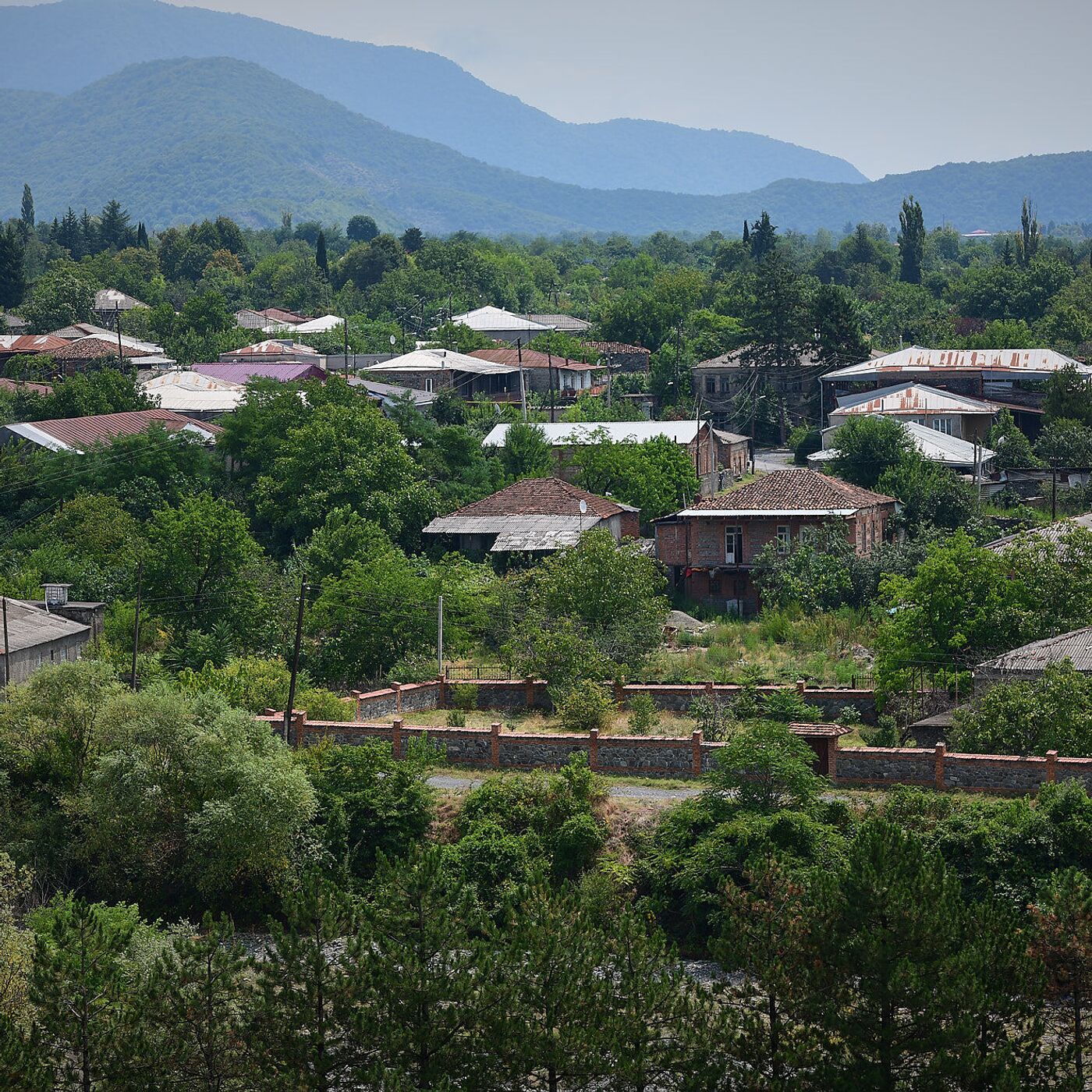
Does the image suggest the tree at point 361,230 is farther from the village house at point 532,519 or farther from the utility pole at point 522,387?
the village house at point 532,519

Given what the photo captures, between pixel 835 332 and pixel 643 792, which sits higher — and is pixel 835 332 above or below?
above

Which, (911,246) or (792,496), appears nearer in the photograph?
(792,496)

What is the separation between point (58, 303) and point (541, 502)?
56.8 m

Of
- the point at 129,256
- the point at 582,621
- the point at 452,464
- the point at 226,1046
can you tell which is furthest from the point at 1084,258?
the point at 226,1046

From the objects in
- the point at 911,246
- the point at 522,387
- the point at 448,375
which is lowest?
the point at 522,387

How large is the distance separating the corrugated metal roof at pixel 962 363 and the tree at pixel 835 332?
949 mm

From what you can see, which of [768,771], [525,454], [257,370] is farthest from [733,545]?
[257,370]

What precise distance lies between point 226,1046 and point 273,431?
125 ft

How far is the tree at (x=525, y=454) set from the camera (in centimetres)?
5762

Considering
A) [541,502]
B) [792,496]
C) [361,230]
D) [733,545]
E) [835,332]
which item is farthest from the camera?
[361,230]

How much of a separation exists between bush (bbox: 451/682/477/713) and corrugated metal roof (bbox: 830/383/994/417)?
102ft

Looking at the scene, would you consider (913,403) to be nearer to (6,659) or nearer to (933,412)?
(933,412)

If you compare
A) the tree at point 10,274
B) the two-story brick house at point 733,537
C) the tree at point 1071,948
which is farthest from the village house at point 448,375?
the tree at point 1071,948

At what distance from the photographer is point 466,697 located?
1404 inches
